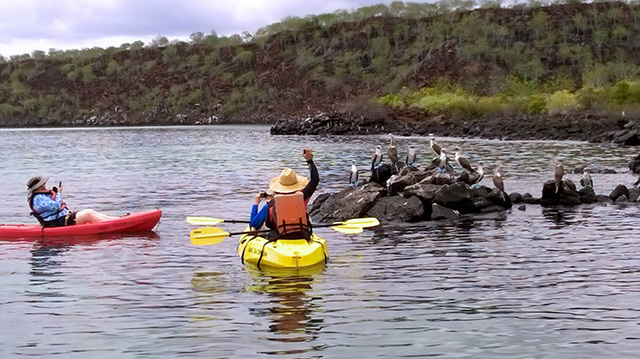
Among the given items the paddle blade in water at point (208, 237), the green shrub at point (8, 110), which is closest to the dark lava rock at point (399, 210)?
the paddle blade in water at point (208, 237)

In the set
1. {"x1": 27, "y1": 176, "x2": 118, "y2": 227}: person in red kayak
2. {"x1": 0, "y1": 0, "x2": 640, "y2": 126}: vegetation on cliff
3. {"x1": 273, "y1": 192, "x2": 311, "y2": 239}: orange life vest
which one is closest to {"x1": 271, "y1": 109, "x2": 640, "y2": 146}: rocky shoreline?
→ {"x1": 0, "y1": 0, "x2": 640, "y2": 126}: vegetation on cliff

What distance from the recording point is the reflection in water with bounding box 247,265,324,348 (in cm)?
1309

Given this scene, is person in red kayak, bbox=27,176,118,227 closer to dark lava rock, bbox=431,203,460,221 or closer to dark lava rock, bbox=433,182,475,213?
dark lava rock, bbox=431,203,460,221

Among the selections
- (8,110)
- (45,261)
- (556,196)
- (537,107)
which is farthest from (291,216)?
(8,110)

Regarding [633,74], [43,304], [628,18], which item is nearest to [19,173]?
[43,304]

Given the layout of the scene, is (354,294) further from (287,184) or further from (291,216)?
(287,184)

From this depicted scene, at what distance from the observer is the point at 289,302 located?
14.8m

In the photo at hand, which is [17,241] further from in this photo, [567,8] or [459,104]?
[567,8]

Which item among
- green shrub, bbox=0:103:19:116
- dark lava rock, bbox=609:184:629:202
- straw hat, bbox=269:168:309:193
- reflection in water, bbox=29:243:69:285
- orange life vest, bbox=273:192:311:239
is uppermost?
green shrub, bbox=0:103:19:116

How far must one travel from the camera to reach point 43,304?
15.1m

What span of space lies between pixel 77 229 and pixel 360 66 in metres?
146

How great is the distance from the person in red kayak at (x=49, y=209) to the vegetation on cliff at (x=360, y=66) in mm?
85744

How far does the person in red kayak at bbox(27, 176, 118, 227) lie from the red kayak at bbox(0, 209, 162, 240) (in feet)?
0.80

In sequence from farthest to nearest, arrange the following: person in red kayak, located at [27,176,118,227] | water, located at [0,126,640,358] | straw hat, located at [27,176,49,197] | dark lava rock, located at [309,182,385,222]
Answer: dark lava rock, located at [309,182,385,222] → person in red kayak, located at [27,176,118,227] → straw hat, located at [27,176,49,197] → water, located at [0,126,640,358]
